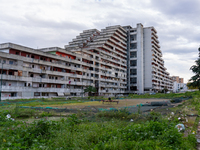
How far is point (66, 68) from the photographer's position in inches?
2370

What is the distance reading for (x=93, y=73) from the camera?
240 feet

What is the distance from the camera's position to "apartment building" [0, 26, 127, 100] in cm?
4331

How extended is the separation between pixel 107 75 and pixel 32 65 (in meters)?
40.0

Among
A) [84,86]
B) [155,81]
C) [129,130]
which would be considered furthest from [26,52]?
[155,81]

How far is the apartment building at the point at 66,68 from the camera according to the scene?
43312 mm

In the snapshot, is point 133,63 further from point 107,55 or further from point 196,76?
point 196,76

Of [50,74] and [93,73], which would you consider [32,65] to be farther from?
[93,73]

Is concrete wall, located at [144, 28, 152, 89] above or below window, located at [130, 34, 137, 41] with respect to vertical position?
below

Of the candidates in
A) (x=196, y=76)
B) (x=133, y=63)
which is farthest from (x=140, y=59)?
(x=196, y=76)

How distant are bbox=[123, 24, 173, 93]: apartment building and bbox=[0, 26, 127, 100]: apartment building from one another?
4.80 m

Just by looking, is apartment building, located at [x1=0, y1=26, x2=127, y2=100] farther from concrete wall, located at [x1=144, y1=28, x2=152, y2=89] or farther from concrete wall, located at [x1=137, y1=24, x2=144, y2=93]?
concrete wall, located at [x1=144, y1=28, x2=152, y2=89]

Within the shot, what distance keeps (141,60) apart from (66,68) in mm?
52674

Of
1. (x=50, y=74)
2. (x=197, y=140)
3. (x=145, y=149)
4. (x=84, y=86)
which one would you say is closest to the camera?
(x=145, y=149)

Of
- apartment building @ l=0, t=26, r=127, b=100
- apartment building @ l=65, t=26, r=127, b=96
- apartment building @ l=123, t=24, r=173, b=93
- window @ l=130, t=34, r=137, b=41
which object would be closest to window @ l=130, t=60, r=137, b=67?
apartment building @ l=123, t=24, r=173, b=93
